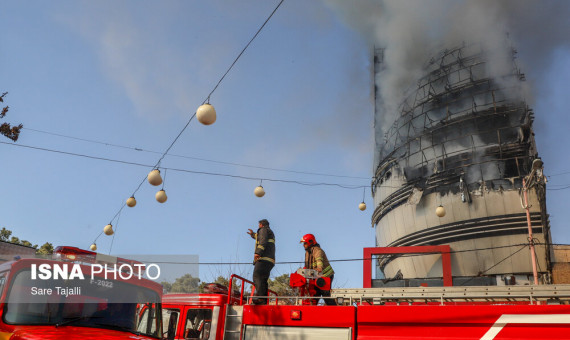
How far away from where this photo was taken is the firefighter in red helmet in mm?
8594

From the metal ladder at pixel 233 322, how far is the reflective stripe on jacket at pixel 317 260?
69.8 inches

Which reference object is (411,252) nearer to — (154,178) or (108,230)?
(108,230)

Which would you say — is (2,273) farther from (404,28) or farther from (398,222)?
(404,28)

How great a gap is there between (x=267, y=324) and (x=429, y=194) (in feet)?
90.7

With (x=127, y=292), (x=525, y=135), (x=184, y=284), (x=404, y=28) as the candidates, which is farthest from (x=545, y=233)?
(x=184, y=284)

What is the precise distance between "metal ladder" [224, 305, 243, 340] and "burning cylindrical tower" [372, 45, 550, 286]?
65.1ft

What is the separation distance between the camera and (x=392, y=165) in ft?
122

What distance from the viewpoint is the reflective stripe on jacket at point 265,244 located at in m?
8.55

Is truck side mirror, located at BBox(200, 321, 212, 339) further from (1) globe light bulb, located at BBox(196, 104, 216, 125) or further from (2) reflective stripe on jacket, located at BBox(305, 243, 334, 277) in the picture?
(1) globe light bulb, located at BBox(196, 104, 216, 125)

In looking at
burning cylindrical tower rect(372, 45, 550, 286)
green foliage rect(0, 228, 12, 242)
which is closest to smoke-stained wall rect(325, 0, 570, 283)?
burning cylindrical tower rect(372, 45, 550, 286)

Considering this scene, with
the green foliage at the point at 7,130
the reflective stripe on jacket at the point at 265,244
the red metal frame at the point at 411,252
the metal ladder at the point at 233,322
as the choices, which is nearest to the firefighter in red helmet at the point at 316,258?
the reflective stripe on jacket at the point at 265,244

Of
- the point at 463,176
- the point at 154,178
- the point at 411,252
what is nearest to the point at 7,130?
the point at 154,178

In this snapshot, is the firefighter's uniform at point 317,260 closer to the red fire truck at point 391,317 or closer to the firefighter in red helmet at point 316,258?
the firefighter in red helmet at point 316,258

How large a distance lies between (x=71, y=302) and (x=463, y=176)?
31.0 m
